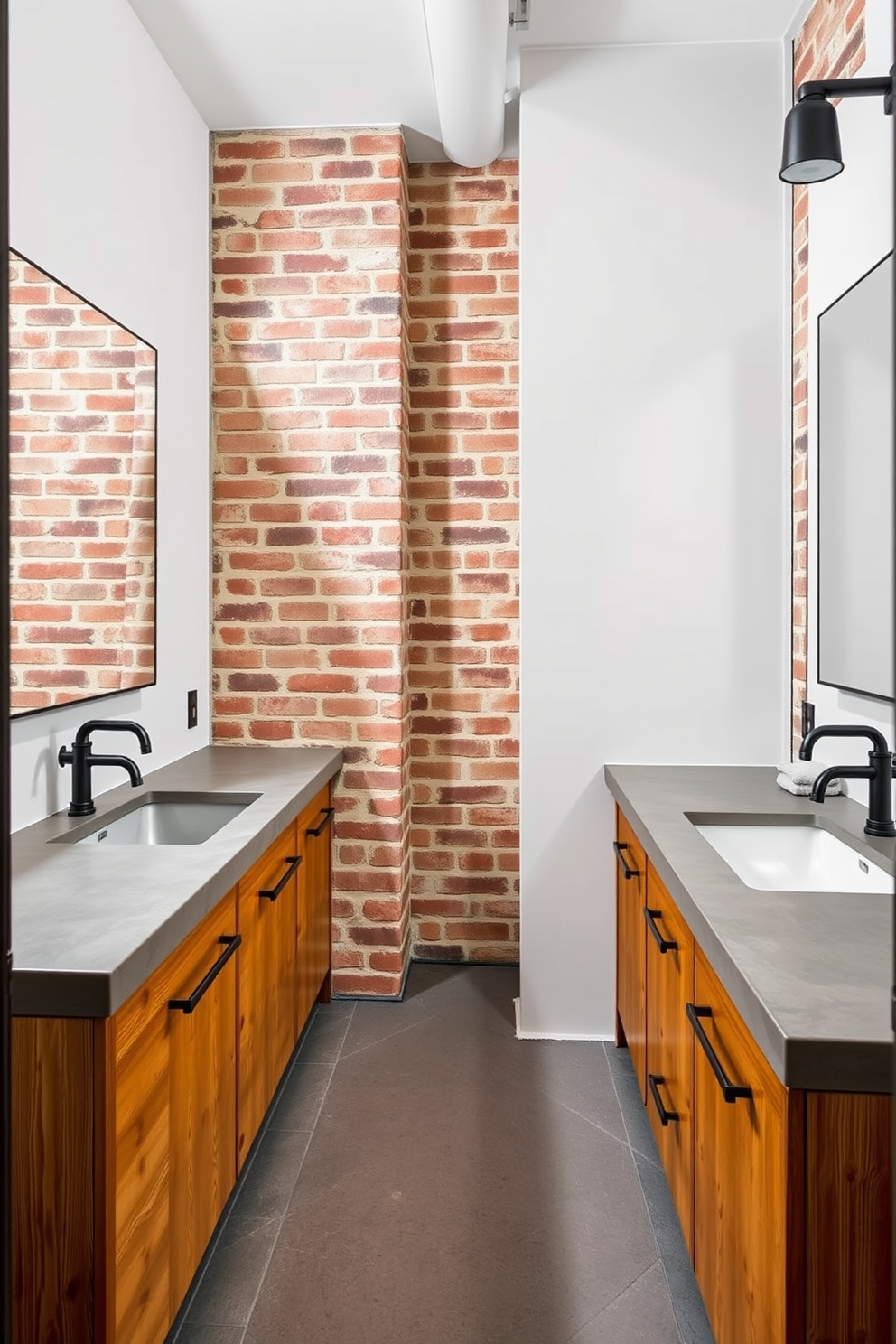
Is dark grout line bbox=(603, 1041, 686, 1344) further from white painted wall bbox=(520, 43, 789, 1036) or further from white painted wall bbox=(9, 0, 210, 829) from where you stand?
white painted wall bbox=(9, 0, 210, 829)

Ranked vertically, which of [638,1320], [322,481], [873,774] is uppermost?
[322,481]

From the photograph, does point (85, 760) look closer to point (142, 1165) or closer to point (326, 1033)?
point (142, 1165)

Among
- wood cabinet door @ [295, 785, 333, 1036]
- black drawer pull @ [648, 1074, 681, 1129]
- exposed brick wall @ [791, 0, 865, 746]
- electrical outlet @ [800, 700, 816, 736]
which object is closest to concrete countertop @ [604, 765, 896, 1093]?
electrical outlet @ [800, 700, 816, 736]

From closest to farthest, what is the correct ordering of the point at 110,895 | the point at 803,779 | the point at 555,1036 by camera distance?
the point at 110,895 → the point at 803,779 → the point at 555,1036

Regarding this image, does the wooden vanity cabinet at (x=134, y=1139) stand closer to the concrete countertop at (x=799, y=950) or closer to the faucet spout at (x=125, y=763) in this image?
the faucet spout at (x=125, y=763)

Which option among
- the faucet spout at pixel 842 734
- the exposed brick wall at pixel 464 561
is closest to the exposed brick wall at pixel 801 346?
the faucet spout at pixel 842 734

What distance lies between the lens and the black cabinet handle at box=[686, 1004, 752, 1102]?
1.27 m

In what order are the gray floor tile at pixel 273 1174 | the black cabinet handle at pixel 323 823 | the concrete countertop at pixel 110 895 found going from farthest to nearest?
the black cabinet handle at pixel 323 823, the gray floor tile at pixel 273 1174, the concrete countertop at pixel 110 895

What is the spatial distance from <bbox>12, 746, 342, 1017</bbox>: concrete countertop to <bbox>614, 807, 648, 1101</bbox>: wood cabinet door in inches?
32.2

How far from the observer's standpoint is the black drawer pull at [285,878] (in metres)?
2.11

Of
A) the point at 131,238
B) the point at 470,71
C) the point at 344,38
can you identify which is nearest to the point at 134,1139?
the point at 131,238

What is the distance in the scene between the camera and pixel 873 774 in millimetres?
1840

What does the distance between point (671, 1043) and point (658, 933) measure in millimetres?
203

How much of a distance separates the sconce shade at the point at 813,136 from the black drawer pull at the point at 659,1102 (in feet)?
5.52
